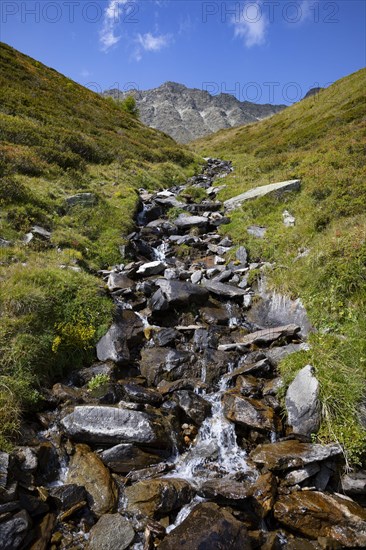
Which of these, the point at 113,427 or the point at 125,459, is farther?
the point at 113,427

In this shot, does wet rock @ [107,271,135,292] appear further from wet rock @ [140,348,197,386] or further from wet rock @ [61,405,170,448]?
wet rock @ [61,405,170,448]

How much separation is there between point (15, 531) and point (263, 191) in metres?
18.5

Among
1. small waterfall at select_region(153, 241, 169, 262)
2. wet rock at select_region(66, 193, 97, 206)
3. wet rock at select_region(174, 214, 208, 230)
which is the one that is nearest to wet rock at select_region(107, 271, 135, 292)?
small waterfall at select_region(153, 241, 169, 262)

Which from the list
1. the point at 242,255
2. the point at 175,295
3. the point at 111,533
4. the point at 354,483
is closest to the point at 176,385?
the point at 111,533

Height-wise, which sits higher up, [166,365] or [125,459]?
[166,365]

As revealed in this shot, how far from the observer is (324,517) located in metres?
5.56

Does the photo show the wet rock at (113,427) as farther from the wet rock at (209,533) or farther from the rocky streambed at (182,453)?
the wet rock at (209,533)

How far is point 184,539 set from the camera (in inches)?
198

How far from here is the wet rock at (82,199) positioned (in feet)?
56.9

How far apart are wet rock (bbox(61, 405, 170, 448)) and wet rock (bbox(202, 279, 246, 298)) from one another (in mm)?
5872

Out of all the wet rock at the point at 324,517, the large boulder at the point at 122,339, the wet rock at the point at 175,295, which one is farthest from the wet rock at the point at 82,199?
the wet rock at the point at 324,517

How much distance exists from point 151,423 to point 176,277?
7139mm

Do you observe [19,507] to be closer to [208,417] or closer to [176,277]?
[208,417]

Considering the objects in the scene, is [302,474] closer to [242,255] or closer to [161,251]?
[242,255]
